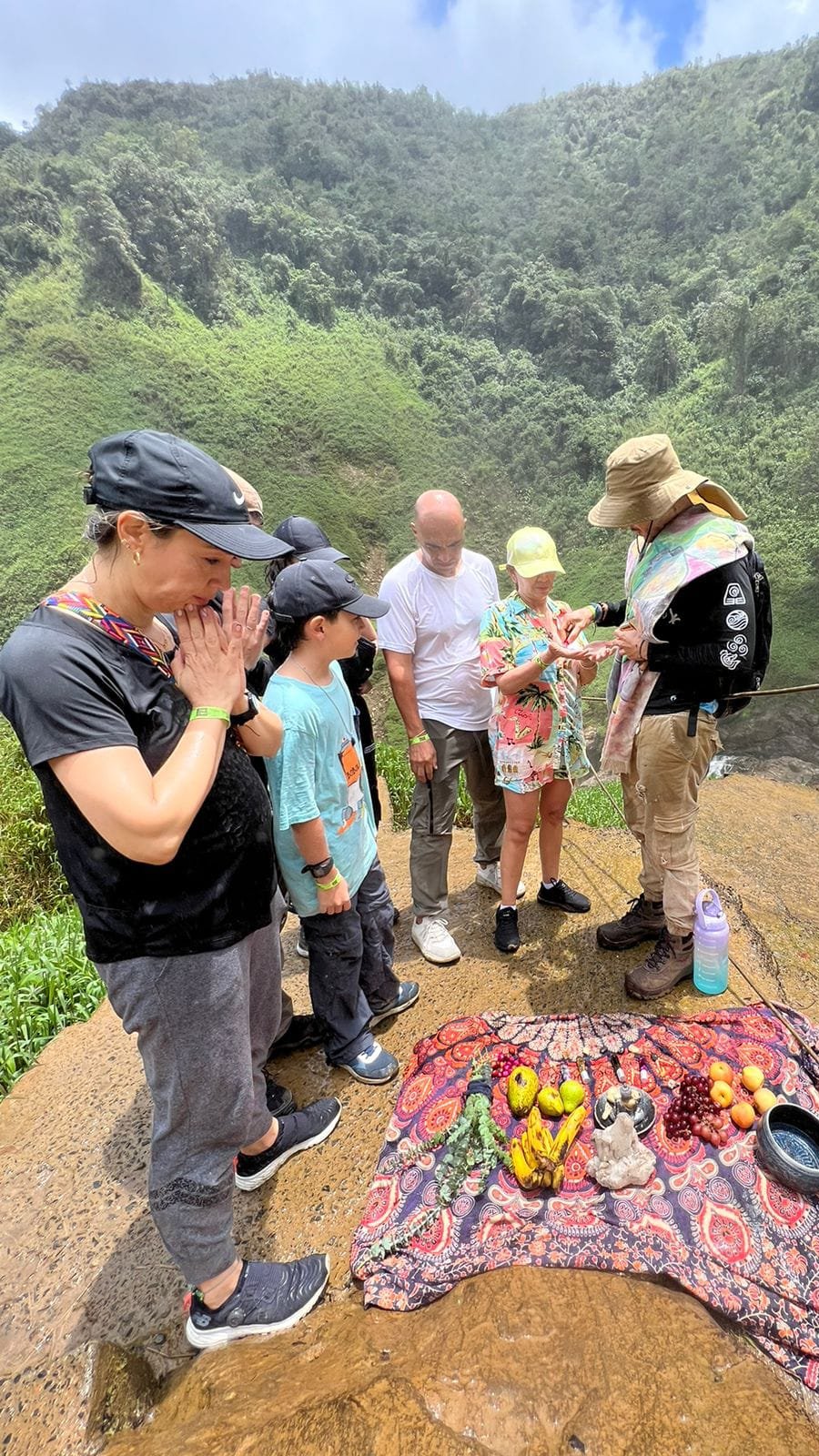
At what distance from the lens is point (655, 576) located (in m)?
2.39

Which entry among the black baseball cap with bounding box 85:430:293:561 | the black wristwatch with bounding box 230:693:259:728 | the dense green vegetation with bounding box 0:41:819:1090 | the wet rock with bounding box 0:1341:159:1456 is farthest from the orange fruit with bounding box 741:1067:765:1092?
the dense green vegetation with bounding box 0:41:819:1090

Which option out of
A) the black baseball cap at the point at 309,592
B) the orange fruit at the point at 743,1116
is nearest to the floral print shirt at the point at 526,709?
the black baseball cap at the point at 309,592

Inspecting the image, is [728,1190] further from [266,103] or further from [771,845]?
[266,103]

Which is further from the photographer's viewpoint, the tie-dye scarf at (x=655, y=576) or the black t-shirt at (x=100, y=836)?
the tie-dye scarf at (x=655, y=576)

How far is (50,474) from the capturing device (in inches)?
1093

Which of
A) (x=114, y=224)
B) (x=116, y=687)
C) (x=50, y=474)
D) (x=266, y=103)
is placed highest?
(x=266, y=103)

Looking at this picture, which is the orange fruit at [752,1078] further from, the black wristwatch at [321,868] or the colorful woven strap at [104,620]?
the colorful woven strap at [104,620]

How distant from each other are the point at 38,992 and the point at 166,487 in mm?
3400

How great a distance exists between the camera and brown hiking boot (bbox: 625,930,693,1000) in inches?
106

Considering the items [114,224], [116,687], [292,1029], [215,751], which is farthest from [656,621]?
[114,224]

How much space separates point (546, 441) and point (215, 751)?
35.3 m

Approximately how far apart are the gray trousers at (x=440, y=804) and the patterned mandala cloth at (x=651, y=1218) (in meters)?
0.92

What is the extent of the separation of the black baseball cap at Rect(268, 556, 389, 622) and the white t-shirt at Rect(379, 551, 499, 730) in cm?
81

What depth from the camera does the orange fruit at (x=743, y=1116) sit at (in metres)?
2.09
